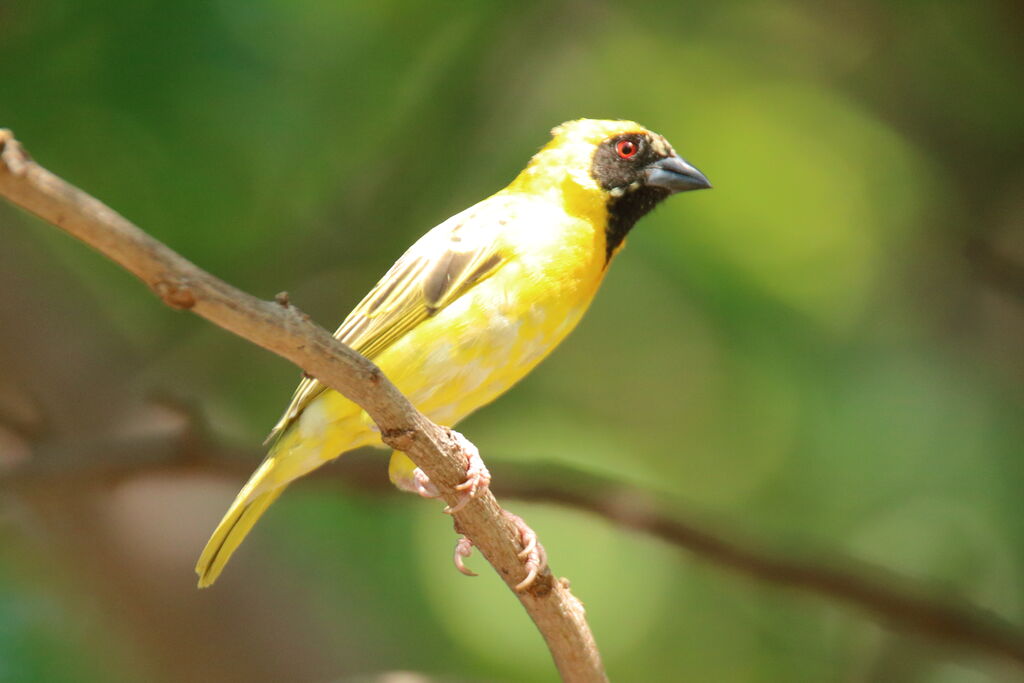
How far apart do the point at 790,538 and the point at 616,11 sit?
229 cm

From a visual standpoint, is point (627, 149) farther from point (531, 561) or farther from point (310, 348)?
point (310, 348)

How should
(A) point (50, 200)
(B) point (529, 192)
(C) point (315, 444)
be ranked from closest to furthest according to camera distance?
(A) point (50, 200) → (C) point (315, 444) → (B) point (529, 192)

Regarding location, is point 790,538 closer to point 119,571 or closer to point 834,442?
point 834,442

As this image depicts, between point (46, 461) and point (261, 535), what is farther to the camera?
point (261, 535)

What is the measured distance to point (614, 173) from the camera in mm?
3424

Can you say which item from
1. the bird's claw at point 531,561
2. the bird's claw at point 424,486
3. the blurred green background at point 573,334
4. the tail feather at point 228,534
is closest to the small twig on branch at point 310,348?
the bird's claw at point 531,561

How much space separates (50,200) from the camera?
1.41 meters

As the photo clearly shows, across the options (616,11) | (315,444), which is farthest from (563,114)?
(315,444)

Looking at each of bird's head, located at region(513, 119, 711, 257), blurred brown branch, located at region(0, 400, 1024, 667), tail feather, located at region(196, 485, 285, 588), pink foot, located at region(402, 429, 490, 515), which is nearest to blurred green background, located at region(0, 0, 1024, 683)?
blurred brown branch, located at region(0, 400, 1024, 667)

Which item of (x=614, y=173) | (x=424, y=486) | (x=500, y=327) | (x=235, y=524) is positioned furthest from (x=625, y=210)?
(x=235, y=524)

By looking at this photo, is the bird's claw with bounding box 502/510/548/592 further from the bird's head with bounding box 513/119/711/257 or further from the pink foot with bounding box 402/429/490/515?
the bird's head with bounding box 513/119/711/257

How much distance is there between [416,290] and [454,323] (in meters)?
0.18

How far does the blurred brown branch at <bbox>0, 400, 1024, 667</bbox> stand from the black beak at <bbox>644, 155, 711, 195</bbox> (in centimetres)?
106

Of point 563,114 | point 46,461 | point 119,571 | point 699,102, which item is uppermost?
point 699,102
